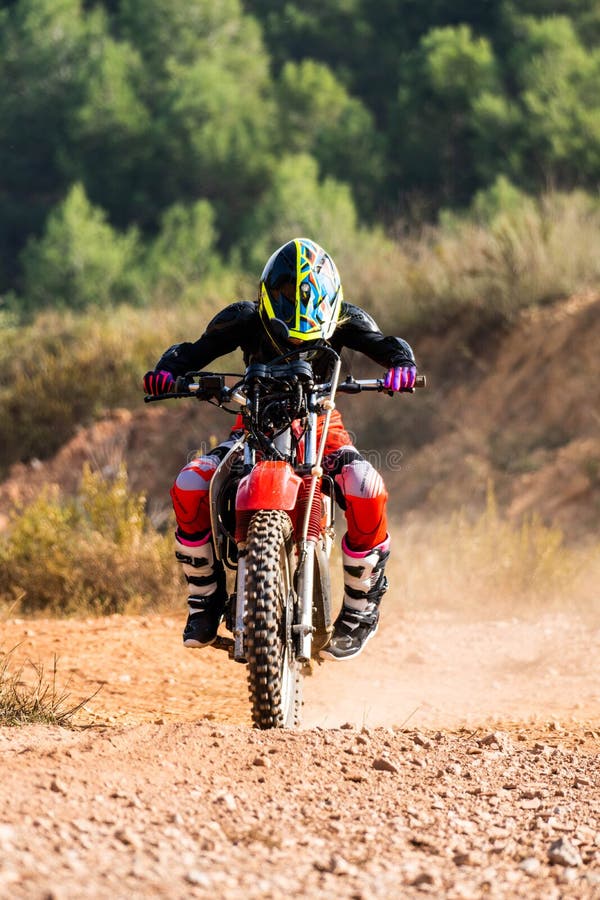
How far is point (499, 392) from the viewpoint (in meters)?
14.8

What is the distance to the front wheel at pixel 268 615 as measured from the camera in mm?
4801

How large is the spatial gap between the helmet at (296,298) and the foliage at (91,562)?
4107mm

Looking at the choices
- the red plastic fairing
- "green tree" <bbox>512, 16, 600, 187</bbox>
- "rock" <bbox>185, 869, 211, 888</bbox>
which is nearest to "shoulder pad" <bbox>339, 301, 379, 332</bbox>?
the red plastic fairing

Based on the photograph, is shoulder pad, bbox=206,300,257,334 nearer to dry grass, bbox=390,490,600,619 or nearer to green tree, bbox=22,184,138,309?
dry grass, bbox=390,490,600,619

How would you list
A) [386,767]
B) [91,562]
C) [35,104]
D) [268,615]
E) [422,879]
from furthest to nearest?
[35,104]
[91,562]
[268,615]
[386,767]
[422,879]

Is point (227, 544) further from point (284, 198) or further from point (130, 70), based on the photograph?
point (130, 70)

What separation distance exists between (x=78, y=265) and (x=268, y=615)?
31213 mm

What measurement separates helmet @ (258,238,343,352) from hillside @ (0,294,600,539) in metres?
7.51

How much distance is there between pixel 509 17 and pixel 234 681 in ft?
120

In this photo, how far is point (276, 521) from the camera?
196 inches

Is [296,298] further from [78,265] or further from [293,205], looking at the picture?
[78,265]

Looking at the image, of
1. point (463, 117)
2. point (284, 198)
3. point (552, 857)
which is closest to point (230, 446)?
point (552, 857)

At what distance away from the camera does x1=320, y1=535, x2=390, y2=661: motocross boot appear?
19.0ft

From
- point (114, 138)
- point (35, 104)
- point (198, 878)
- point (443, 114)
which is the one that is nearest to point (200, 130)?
point (114, 138)
